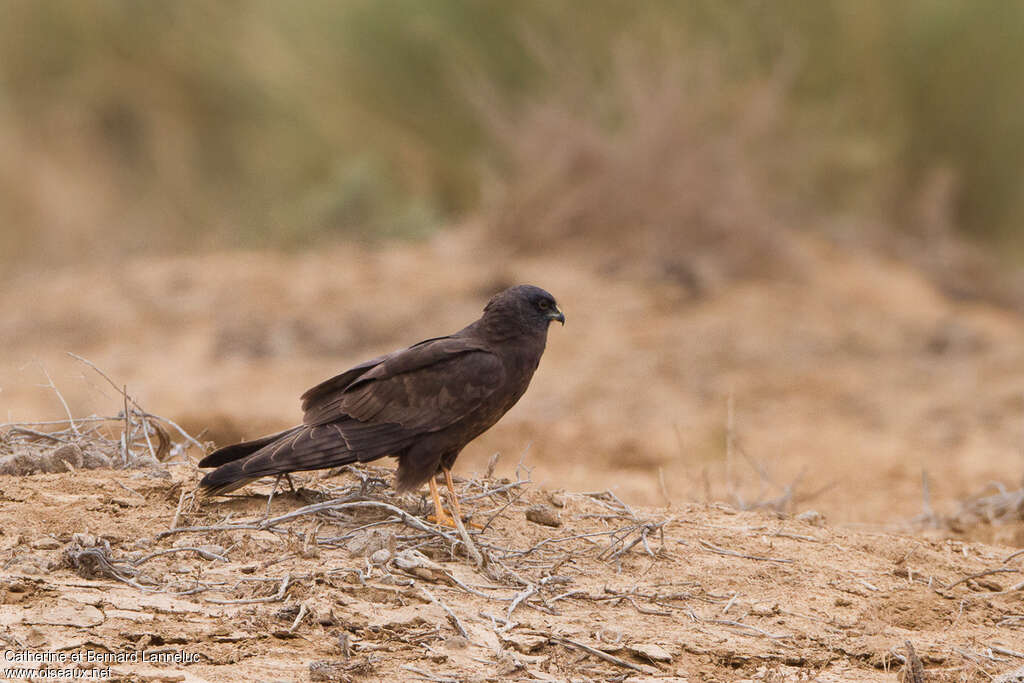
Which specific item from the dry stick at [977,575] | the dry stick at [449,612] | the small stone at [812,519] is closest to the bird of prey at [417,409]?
the dry stick at [449,612]

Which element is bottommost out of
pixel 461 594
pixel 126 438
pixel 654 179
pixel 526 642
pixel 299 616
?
pixel 299 616

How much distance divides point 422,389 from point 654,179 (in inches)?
272

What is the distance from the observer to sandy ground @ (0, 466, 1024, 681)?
310cm

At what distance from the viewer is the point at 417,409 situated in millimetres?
3887

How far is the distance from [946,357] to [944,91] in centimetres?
461

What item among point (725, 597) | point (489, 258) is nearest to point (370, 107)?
point (489, 258)

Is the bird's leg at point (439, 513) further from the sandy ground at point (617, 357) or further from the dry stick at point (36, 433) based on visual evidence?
the sandy ground at point (617, 357)

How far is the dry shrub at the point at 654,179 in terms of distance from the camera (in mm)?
10375

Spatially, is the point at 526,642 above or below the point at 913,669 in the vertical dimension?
below

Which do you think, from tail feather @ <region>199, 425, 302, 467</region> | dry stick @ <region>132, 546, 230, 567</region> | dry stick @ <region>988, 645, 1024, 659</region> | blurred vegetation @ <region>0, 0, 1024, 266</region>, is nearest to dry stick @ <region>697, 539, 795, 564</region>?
dry stick @ <region>988, 645, 1024, 659</region>

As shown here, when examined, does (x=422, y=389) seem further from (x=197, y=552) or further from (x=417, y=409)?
(x=197, y=552)

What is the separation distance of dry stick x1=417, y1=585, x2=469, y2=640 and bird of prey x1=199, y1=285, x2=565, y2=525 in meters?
0.41

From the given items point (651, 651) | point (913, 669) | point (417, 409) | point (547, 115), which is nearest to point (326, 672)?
point (651, 651)

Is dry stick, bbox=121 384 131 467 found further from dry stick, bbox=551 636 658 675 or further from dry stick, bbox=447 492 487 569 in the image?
dry stick, bbox=551 636 658 675
